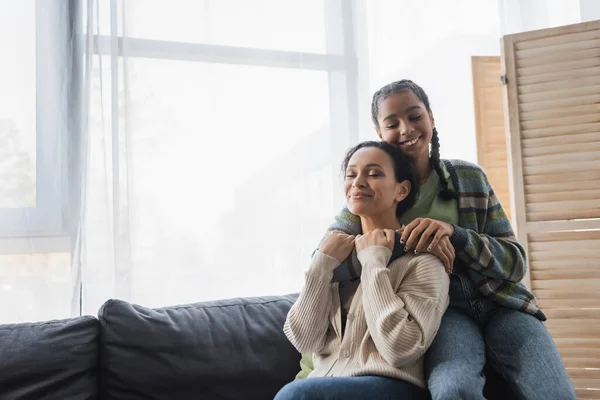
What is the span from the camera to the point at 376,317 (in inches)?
50.3

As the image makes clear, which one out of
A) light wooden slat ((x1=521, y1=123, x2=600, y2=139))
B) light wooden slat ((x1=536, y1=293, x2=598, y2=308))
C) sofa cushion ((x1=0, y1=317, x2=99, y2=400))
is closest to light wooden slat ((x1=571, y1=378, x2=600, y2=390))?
light wooden slat ((x1=536, y1=293, x2=598, y2=308))

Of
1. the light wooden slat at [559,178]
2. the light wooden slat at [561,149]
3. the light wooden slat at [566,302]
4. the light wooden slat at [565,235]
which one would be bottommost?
the light wooden slat at [566,302]

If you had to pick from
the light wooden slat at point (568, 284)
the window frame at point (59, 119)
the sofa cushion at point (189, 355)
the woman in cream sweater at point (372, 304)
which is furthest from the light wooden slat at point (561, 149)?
the window frame at point (59, 119)

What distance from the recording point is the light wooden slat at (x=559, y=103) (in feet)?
6.96

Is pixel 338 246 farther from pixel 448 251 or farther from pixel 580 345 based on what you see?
pixel 580 345

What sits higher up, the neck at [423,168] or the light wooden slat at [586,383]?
the neck at [423,168]

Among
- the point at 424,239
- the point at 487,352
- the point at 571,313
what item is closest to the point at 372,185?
the point at 424,239

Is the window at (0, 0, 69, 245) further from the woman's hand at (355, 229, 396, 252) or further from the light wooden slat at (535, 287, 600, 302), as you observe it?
the light wooden slat at (535, 287, 600, 302)

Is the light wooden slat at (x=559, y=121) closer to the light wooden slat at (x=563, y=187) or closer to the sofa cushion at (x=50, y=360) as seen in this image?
the light wooden slat at (x=563, y=187)

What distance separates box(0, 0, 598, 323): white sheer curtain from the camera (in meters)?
1.93

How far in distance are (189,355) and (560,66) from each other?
1766mm

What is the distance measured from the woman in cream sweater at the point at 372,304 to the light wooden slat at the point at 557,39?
1.02 meters

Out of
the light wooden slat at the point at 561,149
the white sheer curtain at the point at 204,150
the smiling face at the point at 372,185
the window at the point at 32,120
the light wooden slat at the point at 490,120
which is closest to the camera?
the smiling face at the point at 372,185

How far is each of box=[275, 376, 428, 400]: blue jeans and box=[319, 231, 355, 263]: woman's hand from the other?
337mm
